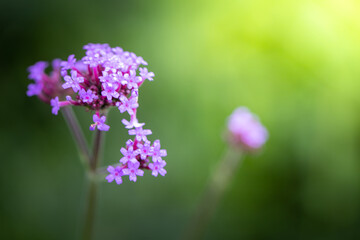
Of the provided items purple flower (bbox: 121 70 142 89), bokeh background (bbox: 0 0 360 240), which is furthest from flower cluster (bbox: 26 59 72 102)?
bokeh background (bbox: 0 0 360 240)

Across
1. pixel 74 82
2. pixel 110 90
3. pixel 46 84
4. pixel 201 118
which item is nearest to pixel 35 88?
pixel 46 84

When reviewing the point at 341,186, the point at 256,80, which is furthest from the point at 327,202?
the point at 256,80

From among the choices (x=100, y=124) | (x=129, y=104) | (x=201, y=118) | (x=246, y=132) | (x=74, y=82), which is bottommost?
(x=100, y=124)

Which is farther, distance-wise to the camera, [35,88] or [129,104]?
[35,88]

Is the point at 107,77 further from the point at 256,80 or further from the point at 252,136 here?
the point at 256,80

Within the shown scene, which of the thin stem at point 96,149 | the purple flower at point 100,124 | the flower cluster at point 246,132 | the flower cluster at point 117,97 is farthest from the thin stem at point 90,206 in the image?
the flower cluster at point 246,132

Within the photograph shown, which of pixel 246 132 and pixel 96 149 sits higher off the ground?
pixel 246 132

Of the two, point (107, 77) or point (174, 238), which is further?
point (174, 238)

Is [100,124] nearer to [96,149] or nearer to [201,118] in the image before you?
[96,149]
